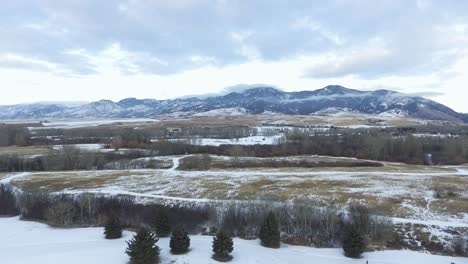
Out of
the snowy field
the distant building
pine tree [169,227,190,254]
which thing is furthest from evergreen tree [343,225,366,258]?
the distant building

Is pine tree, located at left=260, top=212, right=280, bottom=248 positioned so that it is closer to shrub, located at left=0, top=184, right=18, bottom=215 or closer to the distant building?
shrub, located at left=0, top=184, right=18, bottom=215

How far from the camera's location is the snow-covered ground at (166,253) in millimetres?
36938

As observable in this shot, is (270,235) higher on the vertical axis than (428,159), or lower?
higher

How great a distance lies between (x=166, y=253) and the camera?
3875 centimetres

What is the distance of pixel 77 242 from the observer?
43875mm

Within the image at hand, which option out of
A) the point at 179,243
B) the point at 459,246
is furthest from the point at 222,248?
the point at 459,246

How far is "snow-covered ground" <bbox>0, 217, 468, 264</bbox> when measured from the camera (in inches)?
1454

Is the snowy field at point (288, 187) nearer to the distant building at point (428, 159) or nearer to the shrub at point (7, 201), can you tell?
the shrub at point (7, 201)

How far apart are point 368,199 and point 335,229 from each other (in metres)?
16.5

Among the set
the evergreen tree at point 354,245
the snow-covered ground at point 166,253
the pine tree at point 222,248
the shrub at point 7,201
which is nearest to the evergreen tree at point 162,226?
the snow-covered ground at point 166,253

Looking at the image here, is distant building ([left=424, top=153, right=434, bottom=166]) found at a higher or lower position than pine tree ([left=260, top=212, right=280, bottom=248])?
lower

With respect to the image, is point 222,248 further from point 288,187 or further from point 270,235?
point 288,187

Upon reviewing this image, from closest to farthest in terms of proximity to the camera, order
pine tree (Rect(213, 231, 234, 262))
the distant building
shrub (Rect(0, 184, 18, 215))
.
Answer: pine tree (Rect(213, 231, 234, 262)) → shrub (Rect(0, 184, 18, 215)) → the distant building

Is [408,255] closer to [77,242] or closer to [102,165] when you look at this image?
[77,242]
